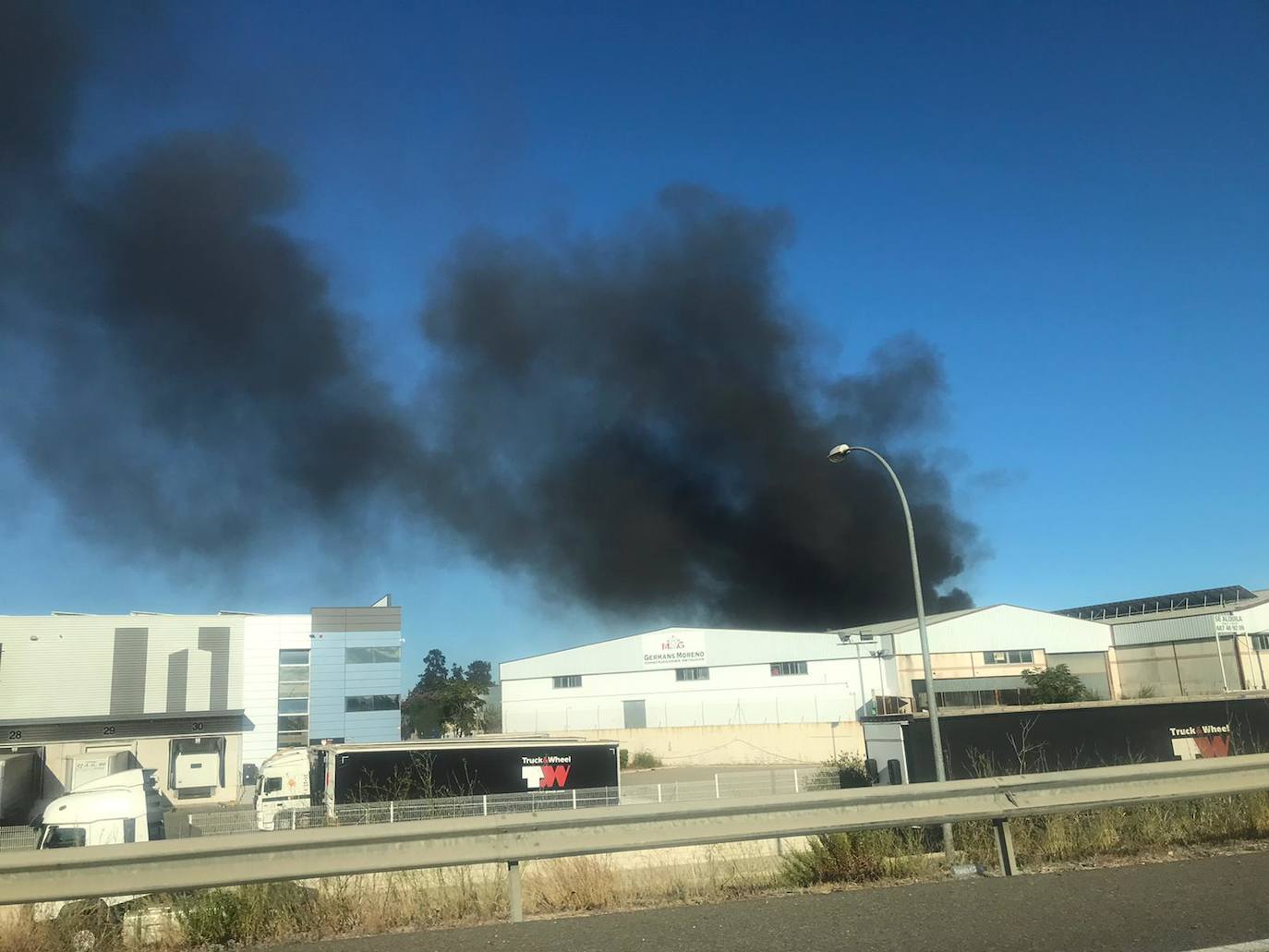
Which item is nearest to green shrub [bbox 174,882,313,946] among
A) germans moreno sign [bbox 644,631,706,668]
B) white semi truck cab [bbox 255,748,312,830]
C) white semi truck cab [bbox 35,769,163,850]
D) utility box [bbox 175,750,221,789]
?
white semi truck cab [bbox 35,769,163,850]

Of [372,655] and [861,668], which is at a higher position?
[372,655]

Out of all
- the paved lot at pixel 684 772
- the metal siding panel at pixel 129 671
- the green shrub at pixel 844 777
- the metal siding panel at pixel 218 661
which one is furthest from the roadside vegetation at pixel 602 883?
the metal siding panel at pixel 218 661

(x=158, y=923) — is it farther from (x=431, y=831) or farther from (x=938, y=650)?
(x=938, y=650)

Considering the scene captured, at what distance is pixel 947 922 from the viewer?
5.38 meters

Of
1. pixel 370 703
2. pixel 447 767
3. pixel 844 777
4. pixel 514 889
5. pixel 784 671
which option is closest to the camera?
pixel 514 889

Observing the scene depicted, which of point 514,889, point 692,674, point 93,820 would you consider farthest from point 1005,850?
point 692,674

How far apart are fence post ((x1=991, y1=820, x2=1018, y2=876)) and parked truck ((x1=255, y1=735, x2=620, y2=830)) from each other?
71.4 feet

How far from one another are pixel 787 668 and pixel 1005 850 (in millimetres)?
56205

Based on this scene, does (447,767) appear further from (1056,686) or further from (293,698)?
(1056,686)

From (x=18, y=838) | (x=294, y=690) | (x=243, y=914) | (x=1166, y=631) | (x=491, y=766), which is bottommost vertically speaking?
(x=18, y=838)

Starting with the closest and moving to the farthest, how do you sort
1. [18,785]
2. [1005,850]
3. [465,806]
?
[1005,850], [465,806], [18,785]

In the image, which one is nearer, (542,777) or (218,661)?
(542,777)

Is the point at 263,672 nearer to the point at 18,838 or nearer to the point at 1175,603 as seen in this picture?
the point at 18,838

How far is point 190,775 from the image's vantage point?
4219cm
